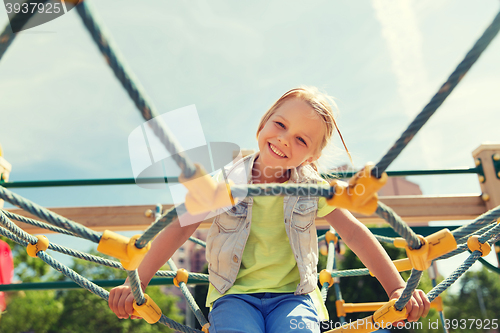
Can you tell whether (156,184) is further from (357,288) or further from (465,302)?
(465,302)

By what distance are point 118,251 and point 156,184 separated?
49.4 inches

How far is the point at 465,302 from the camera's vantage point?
42.7ft

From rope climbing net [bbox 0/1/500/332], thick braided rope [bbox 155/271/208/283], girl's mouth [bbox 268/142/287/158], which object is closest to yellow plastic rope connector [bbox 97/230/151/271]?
rope climbing net [bbox 0/1/500/332]

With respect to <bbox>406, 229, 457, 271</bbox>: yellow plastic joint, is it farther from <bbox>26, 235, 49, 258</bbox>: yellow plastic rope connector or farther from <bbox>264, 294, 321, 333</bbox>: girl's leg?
<bbox>26, 235, 49, 258</bbox>: yellow plastic rope connector

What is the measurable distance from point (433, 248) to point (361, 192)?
23 cm

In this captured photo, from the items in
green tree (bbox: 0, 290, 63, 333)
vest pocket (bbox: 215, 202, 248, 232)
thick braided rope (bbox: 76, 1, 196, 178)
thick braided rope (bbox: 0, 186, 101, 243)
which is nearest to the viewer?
thick braided rope (bbox: 76, 1, 196, 178)

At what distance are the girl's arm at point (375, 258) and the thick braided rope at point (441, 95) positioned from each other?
50cm

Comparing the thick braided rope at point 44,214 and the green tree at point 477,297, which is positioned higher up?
the thick braided rope at point 44,214

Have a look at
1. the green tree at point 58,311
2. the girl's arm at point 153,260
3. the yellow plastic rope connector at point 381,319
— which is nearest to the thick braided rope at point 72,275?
the girl's arm at point 153,260

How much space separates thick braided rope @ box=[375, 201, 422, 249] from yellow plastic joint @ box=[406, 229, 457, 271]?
0.04ft

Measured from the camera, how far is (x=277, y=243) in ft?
3.59

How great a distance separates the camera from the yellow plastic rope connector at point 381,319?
82 centimetres

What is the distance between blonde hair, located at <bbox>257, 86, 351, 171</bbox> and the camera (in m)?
1.14

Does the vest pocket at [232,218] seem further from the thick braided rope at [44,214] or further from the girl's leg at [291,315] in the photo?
the thick braided rope at [44,214]
